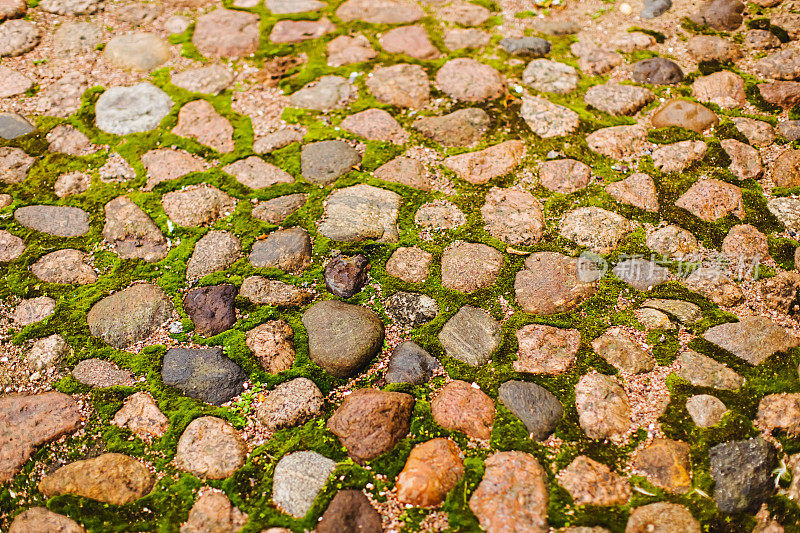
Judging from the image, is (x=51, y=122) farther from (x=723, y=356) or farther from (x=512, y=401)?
(x=723, y=356)

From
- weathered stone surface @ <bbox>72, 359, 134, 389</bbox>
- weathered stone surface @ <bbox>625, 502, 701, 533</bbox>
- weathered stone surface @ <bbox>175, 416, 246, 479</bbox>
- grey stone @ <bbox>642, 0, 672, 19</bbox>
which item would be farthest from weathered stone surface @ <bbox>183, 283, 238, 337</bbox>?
grey stone @ <bbox>642, 0, 672, 19</bbox>

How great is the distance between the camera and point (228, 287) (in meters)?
2.85

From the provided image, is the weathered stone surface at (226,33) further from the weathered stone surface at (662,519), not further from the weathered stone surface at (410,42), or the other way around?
the weathered stone surface at (662,519)

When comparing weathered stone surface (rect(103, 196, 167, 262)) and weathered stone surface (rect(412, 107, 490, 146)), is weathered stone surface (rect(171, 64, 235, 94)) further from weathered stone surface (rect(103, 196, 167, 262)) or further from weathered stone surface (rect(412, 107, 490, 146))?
weathered stone surface (rect(412, 107, 490, 146))

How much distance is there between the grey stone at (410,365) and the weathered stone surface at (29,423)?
1.43m

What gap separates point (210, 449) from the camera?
2.33m

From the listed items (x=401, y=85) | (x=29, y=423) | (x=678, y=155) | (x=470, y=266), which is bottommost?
(x=29, y=423)

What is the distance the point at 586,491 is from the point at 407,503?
28.3 inches

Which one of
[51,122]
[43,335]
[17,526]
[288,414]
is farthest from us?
[51,122]

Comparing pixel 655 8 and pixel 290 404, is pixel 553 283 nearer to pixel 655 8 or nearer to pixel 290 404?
pixel 290 404

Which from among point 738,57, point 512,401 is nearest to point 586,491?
point 512,401

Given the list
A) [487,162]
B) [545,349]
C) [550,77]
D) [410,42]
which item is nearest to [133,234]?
[487,162]

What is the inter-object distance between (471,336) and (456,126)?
1.53 metres

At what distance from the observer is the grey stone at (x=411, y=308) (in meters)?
2.74
